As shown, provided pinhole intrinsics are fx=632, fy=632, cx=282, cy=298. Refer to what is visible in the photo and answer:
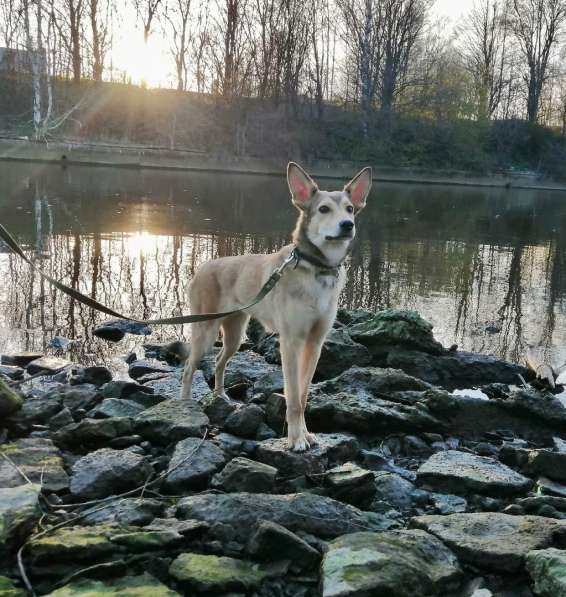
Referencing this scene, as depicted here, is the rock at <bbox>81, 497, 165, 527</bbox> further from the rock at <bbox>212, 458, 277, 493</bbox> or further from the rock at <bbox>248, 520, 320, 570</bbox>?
the rock at <bbox>248, 520, 320, 570</bbox>

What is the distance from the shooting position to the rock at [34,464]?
4.17 meters

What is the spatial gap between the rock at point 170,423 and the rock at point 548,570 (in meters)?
2.71

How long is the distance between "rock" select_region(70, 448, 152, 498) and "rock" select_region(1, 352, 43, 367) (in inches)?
160

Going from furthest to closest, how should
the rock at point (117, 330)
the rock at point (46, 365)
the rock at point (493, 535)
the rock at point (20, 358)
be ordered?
the rock at point (117, 330), the rock at point (20, 358), the rock at point (46, 365), the rock at point (493, 535)

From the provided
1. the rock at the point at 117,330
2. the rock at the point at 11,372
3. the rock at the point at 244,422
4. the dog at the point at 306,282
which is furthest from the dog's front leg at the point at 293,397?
the rock at the point at 117,330

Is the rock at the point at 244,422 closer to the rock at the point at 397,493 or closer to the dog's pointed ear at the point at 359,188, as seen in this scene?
the rock at the point at 397,493

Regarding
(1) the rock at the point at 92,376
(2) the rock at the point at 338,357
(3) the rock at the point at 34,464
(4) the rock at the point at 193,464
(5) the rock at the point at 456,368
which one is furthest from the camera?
(5) the rock at the point at 456,368

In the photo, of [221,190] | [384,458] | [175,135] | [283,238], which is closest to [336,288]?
[384,458]

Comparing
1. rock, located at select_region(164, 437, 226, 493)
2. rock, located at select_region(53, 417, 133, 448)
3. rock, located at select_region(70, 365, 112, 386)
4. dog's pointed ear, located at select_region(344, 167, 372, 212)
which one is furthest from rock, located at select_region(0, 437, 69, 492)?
dog's pointed ear, located at select_region(344, 167, 372, 212)

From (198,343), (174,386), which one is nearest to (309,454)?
(198,343)

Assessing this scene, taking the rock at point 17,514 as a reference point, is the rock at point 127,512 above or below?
below

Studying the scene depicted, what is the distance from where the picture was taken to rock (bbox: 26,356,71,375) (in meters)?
7.74

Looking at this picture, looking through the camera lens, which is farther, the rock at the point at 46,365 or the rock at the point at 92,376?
the rock at the point at 46,365

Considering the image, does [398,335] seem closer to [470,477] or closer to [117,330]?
[117,330]
